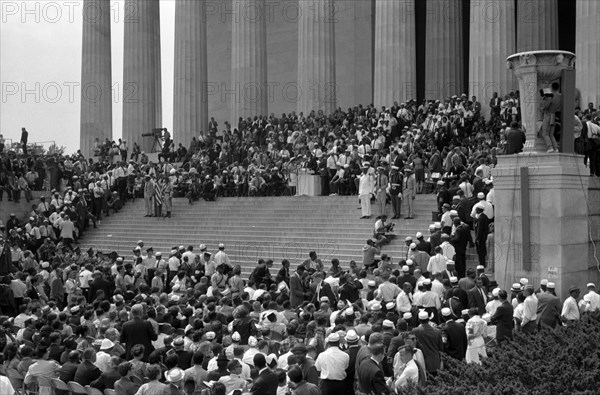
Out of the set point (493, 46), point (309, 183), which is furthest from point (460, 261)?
point (493, 46)

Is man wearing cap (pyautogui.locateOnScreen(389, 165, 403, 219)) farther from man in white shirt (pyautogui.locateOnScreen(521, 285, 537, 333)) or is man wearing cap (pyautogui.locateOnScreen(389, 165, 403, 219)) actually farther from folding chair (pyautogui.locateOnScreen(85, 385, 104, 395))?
folding chair (pyautogui.locateOnScreen(85, 385, 104, 395))

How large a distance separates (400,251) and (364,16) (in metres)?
29.0

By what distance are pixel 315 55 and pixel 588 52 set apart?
13.6 meters

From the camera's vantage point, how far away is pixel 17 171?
43.9 metres

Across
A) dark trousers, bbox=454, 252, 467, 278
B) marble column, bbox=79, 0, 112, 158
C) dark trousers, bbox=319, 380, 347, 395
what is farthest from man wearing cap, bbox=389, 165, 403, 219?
marble column, bbox=79, 0, 112, 158

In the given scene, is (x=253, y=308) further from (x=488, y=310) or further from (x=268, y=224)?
(x=268, y=224)

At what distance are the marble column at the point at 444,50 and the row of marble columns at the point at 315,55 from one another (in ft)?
0.16

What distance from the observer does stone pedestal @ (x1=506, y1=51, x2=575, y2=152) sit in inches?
869

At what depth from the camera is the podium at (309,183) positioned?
3653 cm

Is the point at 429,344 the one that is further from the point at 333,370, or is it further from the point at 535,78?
the point at 535,78

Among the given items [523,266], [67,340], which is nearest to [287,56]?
[523,266]

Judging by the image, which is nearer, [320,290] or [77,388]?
[77,388]

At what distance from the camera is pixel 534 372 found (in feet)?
40.5

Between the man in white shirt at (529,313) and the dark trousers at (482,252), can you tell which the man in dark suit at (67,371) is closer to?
the man in white shirt at (529,313)
